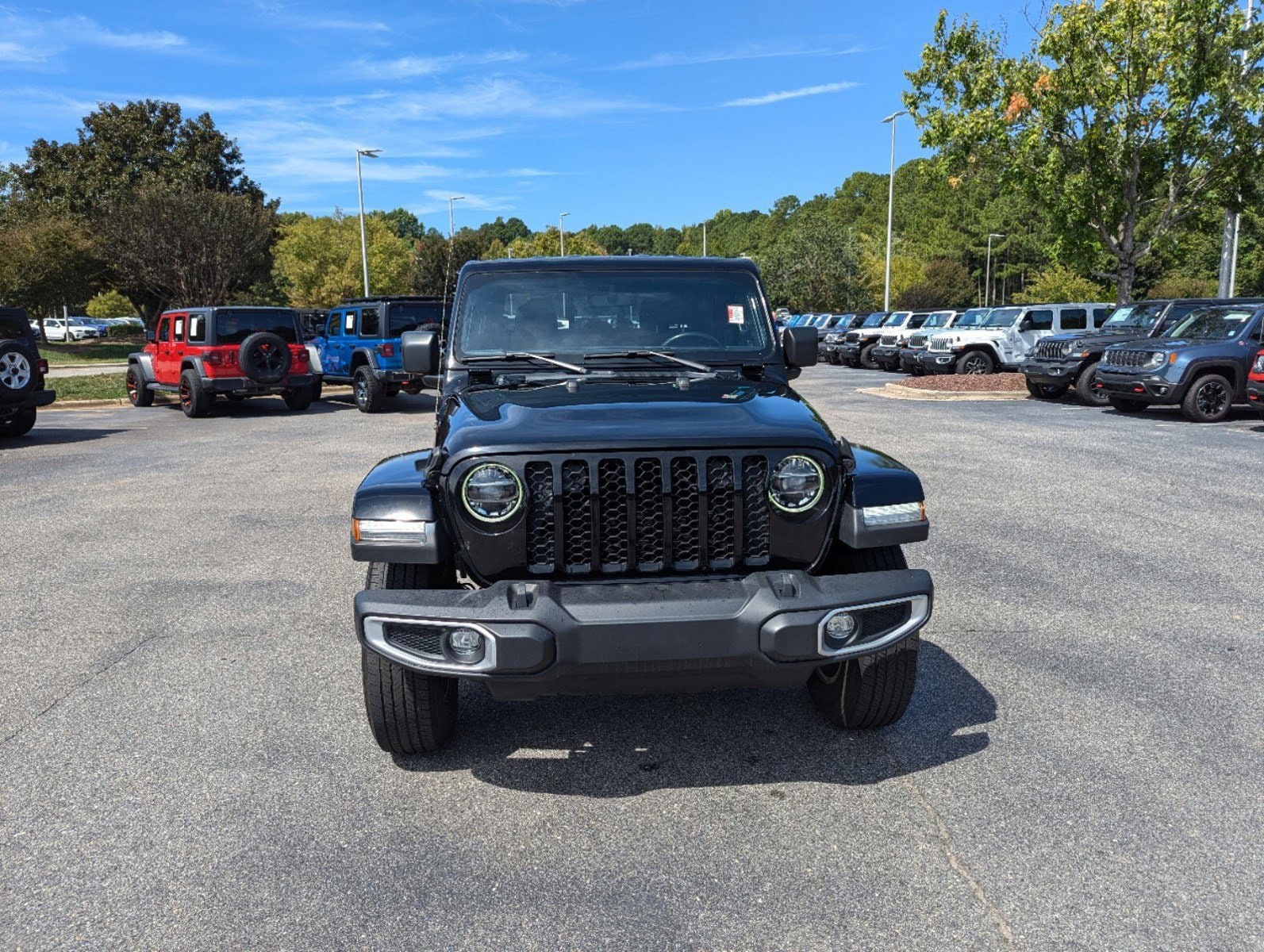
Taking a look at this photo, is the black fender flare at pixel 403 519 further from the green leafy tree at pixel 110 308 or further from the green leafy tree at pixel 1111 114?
the green leafy tree at pixel 110 308

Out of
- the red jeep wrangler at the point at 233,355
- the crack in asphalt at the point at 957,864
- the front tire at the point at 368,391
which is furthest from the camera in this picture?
the front tire at the point at 368,391

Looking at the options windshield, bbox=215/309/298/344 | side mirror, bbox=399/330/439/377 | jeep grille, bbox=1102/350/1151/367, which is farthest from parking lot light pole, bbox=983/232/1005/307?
side mirror, bbox=399/330/439/377

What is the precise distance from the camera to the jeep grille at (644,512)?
3064mm

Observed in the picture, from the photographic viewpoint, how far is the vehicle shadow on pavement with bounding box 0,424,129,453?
42.6 feet

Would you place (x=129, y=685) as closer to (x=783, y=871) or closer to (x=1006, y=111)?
(x=783, y=871)

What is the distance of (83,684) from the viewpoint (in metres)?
4.35

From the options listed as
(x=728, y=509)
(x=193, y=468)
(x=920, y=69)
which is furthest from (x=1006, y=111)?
(x=728, y=509)

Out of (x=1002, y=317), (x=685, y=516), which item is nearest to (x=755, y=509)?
(x=685, y=516)

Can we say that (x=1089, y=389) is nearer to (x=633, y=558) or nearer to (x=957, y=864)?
(x=957, y=864)

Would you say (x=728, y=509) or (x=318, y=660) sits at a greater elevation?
(x=728, y=509)

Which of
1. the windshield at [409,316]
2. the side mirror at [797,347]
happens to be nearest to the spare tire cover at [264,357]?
the windshield at [409,316]

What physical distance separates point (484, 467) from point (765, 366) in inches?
69.0

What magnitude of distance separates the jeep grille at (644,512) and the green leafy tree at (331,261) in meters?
41.8

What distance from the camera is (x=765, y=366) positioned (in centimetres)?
438
